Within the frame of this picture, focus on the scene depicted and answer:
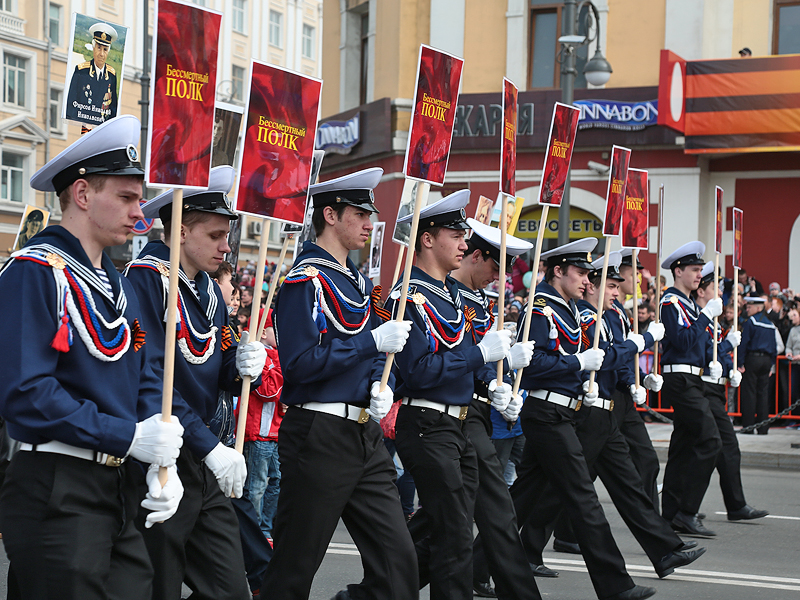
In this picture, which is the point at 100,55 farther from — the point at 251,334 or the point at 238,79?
the point at 238,79

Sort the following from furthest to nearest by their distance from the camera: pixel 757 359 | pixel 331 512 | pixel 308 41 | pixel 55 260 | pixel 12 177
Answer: pixel 308 41 → pixel 12 177 → pixel 757 359 → pixel 331 512 → pixel 55 260

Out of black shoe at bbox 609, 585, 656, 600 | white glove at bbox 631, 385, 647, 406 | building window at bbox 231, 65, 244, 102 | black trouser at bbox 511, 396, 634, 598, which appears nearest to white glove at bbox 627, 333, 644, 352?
white glove at bbox 631, 385, 647, 406

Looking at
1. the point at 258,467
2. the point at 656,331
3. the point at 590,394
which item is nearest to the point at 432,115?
the point at 590,394

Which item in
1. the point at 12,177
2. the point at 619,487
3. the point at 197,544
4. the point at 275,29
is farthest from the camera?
the point at 275,29

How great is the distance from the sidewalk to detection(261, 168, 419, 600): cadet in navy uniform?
8.83 metres

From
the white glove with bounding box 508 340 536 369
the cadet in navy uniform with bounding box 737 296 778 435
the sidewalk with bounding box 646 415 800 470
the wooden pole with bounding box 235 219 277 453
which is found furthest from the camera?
the cadet in navy uniform with bounding box 737 296 778 435

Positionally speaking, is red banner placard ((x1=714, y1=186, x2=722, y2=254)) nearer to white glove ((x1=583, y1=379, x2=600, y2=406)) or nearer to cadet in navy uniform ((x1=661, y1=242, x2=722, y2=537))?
cadet in navy uniform ((x1=661, y1=242, x2=722, y2=537))

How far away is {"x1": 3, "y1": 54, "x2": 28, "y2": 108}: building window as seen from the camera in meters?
39.7

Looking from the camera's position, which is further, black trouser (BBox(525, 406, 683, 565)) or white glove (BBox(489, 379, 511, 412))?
black trouser (BBox(525, 406, 683, 565))

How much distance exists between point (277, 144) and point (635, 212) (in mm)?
4735

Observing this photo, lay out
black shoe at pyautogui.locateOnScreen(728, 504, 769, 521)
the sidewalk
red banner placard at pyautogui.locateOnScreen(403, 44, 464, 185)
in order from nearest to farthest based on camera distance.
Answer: red banner placard at pyautogui.locateOnScreen(403, 44, 464, 185)
black shoe at pyautogui.locateOnScreen(728, 504, 769, 521)
the sidewalk

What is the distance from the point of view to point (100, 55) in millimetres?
7891

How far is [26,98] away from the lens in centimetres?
4056

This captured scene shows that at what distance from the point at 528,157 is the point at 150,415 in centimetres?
1817
